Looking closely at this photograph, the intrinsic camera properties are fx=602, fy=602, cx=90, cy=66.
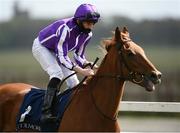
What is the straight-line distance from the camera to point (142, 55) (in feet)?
21.5

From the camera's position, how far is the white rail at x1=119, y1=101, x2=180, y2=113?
948 centimetres

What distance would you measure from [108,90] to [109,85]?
6 centimetres

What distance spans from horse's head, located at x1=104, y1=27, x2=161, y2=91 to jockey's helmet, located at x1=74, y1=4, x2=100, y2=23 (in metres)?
0.35

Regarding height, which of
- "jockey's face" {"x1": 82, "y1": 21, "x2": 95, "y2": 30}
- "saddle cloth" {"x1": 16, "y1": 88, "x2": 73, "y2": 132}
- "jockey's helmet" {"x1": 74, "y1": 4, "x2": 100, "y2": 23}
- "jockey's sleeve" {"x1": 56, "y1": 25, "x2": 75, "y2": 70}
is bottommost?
"saddle cloth" {"x1": 16, "y1": 88, "x2": 73, "y2": 132}

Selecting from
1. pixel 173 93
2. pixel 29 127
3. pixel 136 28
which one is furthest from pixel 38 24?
pixel 29 127

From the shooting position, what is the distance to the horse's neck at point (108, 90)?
6.71 m

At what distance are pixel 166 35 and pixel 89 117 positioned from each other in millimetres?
8389

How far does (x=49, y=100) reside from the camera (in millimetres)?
7016

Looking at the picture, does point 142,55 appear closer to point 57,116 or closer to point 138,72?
point 138,72

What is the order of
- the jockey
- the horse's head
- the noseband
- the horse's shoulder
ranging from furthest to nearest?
the horse's shoulder, the jockey, the noseband, the horse's head

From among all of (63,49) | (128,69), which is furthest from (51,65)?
(128,69)

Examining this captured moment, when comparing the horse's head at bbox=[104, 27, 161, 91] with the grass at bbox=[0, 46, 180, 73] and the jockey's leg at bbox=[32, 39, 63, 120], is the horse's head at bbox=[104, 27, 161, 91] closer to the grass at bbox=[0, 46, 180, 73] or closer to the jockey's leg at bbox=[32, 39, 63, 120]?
the jockey's leg at bbox=[32, 39, 63, 120]

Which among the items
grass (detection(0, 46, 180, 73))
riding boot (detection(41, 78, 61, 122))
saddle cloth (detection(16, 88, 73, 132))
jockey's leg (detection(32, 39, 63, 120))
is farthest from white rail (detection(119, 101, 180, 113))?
grass (detection(0, 46, 180, 73))

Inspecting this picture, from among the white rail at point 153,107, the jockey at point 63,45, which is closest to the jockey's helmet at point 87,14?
the jockey at point 63,45
